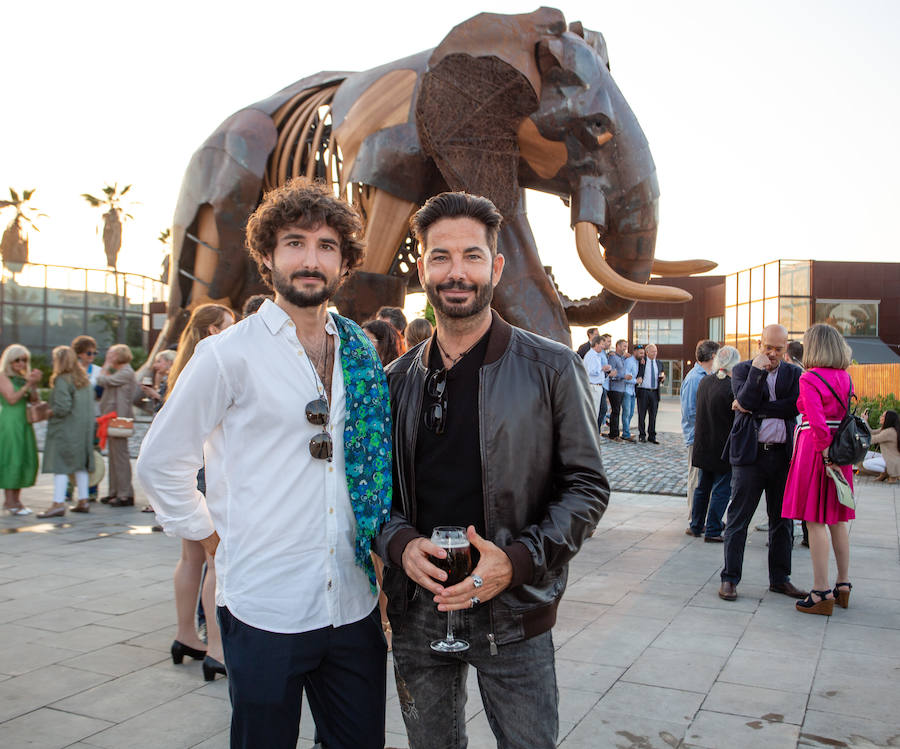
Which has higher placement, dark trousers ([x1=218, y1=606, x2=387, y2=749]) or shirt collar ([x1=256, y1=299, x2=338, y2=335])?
shirt collar ([x1=256, y1=299, x2=338, y2=335])

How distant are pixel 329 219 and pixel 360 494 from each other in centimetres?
73

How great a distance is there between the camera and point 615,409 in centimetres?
1515

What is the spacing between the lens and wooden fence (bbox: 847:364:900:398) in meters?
14.2

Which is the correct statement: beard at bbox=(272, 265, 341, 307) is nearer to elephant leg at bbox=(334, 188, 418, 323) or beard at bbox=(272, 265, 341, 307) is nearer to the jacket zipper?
the jacket zipper

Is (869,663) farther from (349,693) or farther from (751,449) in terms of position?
(349,693)

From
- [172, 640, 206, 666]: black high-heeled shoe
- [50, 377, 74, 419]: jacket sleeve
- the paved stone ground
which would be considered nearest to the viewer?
the paved stone ground

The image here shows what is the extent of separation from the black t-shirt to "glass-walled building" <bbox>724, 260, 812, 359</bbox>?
32.0 metres

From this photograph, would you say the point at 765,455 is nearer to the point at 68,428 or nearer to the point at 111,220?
the point at 68,428

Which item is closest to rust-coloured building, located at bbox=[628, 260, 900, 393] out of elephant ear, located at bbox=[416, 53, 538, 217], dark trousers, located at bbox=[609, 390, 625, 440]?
dark trousers, located at bbox=[609, 390, 625, 440]

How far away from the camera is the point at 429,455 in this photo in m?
2.17

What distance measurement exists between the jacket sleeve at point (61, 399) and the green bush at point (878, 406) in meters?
11.0

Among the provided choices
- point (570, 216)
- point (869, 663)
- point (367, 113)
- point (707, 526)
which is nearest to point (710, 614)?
point (869, 663)

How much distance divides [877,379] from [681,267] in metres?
9.86

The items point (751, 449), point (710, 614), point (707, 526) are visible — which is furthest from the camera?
point (707, 526)
